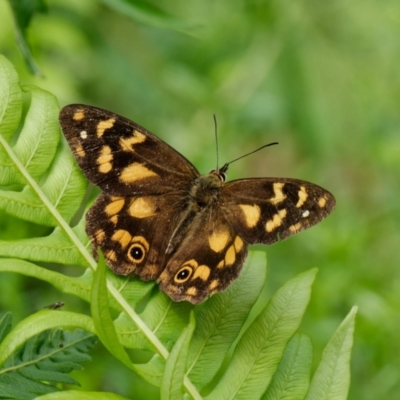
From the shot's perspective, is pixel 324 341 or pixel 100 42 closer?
pixel 324 341

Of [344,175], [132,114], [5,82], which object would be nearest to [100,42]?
[132,114]

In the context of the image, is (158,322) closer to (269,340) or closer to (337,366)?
(269,340)

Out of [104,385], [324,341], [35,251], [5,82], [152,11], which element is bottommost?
[104,385]

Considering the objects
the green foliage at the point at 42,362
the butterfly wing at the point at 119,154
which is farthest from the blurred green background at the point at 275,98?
the green foliage at the point at 42,362

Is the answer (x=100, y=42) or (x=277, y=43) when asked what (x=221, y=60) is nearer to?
(x=277, y=43)

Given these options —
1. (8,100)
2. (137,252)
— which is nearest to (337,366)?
(137,252)

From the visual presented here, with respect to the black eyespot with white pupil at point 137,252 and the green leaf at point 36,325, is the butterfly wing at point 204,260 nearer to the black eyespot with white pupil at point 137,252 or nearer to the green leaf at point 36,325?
the black eyespot with white pupil at point 137,252
